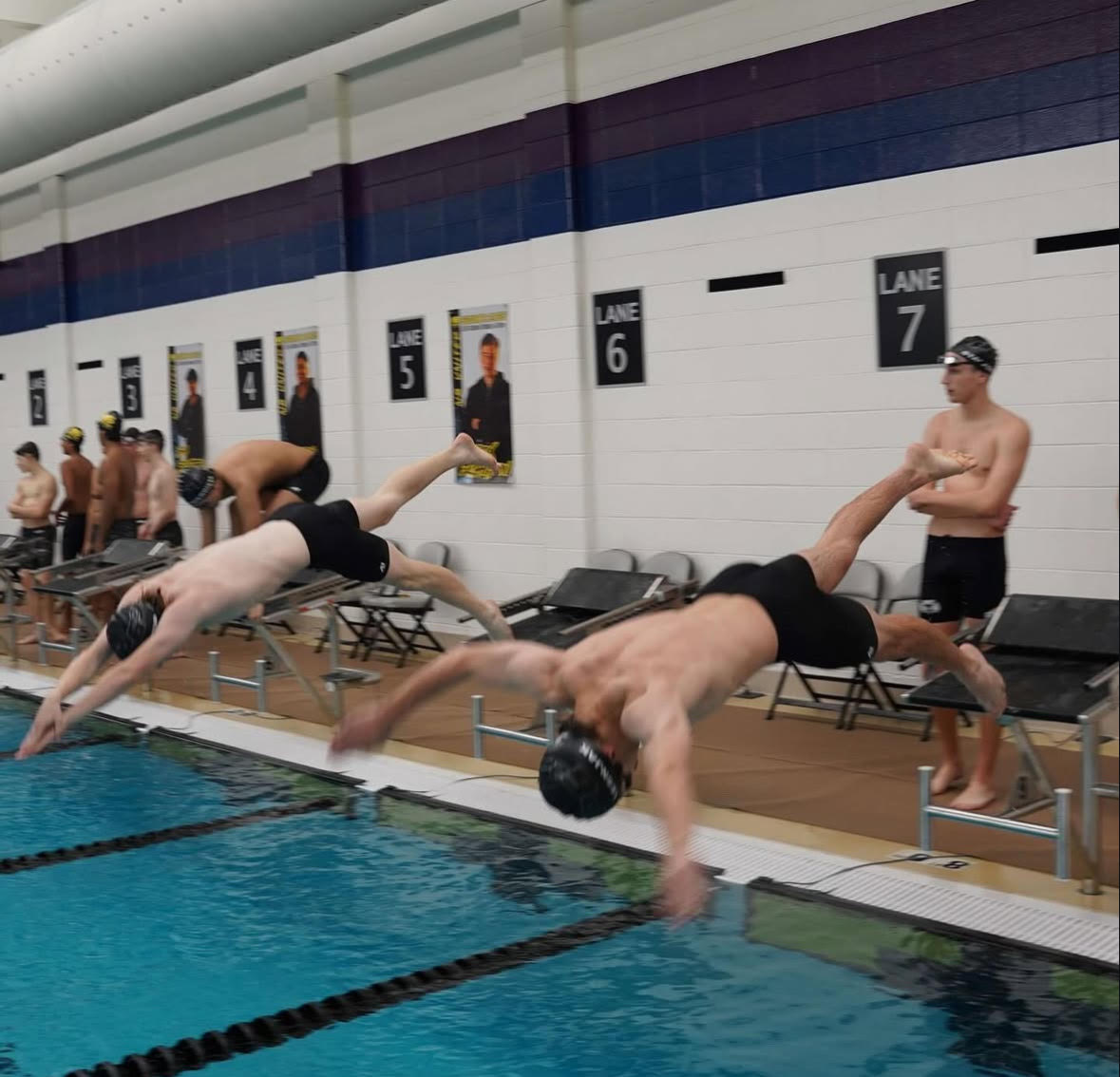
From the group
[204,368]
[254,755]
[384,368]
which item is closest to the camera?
[254,755]

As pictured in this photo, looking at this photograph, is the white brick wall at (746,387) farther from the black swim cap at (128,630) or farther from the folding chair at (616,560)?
the black swim cap at (128,630)

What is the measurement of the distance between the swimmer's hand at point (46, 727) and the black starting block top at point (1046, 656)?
2.79 metres

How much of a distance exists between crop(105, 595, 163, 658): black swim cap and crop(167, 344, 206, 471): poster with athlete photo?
678 centimetres

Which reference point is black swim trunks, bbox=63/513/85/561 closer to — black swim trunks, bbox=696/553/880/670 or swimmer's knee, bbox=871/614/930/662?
black swim trunks, bbox=696/553/880/670

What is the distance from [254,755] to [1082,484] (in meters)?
4.08

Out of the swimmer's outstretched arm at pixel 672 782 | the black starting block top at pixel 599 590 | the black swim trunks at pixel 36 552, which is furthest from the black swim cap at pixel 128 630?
A: the black swim trunks at pixel 36 552

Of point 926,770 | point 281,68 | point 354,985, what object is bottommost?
point 354,985

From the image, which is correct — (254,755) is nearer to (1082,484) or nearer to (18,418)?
(1082,484)

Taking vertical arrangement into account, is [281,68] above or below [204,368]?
above

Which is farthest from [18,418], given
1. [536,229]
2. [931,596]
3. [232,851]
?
[931,596]

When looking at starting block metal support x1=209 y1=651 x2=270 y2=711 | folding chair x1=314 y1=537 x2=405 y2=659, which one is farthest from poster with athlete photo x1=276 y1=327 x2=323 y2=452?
starting block metal support x1=209 y1=651 x2=270 y2=711

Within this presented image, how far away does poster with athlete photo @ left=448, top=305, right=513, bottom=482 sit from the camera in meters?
8.72

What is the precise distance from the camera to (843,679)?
680 cm

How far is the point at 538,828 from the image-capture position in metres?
5.19
